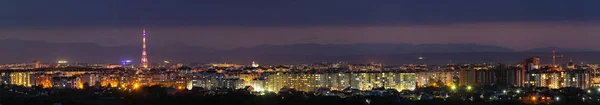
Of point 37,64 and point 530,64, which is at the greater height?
point 37,64

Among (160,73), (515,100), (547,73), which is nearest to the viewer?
(515,100)

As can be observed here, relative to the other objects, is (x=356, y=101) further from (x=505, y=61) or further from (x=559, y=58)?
(x=559, y=58)

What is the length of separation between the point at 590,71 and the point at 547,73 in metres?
2.25

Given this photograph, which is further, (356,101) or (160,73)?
(160,73)

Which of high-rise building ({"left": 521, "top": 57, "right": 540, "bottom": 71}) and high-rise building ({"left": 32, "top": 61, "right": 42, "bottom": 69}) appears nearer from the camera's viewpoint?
high-rise building ({"left": 521, "top": 57, "right": 540, "bottom": 71})

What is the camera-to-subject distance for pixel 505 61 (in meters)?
40.8

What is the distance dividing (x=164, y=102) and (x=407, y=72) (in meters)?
16.1

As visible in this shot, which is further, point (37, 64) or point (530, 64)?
point (37, 64)

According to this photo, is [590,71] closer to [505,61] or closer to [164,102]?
[505,61]

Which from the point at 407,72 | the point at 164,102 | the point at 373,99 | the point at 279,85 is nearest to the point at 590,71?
the point at 407,72

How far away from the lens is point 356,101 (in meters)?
20.0

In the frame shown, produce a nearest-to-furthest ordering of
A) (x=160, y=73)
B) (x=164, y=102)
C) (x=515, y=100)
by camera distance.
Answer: (x=164, y=102), (x=515, y=100), (x=160, y=73)

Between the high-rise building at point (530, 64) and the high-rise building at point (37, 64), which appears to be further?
the high-rise building at point (37, 64)

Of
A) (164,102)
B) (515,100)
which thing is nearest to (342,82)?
(515,100)
